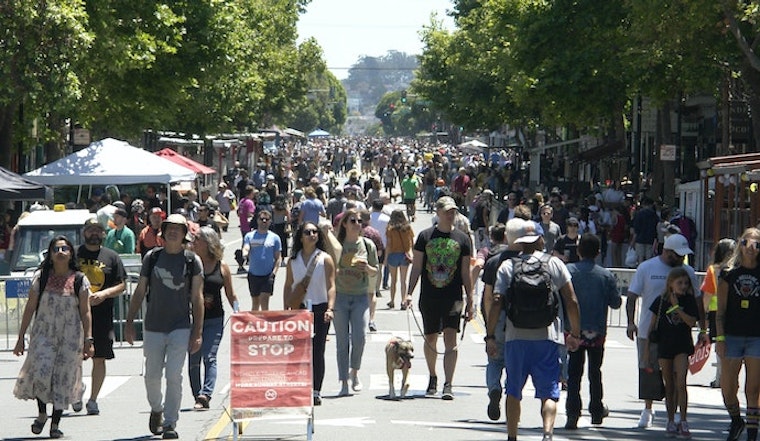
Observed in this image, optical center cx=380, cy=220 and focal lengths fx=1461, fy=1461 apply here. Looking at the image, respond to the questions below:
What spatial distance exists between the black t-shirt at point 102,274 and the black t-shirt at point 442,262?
285 cm

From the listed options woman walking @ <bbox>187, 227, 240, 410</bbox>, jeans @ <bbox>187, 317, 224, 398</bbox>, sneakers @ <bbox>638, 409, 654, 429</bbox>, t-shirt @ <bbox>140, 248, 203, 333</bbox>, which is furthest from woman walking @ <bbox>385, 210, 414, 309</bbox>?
t-shirt @ <bbox>140, 248, 203, 333</bbox>

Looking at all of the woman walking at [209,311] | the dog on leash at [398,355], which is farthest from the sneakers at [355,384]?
the woman walking at [209,311]

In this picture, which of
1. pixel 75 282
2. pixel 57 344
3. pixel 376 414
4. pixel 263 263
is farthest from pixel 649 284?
pixel 263 263

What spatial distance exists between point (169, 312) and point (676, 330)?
13.9 ft

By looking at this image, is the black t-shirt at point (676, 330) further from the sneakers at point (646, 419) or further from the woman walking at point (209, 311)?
the woman walking at point (209, 311)

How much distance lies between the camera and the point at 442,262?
14.0 m

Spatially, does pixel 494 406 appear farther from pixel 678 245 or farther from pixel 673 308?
pixel 678 245

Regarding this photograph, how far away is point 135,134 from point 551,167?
2676cm

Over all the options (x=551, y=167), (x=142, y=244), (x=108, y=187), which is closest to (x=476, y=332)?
(x=142, y=244)

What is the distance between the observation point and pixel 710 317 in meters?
12.9

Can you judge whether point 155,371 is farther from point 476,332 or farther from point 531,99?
point 531,99

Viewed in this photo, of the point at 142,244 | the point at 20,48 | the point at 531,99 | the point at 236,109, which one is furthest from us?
the point at 236,109

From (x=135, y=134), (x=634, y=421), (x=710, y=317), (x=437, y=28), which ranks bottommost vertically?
(x=634, y=421)

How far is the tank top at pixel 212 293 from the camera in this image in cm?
1319
